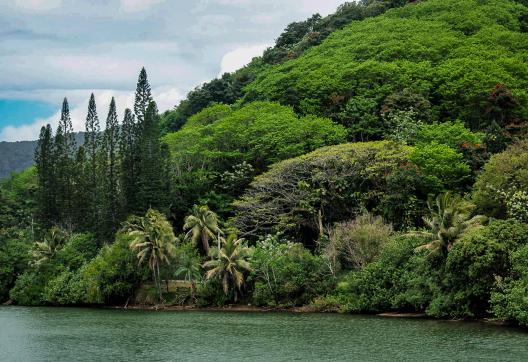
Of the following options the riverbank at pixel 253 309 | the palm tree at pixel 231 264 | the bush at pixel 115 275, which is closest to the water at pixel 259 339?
the riverbank at pixel 253 309

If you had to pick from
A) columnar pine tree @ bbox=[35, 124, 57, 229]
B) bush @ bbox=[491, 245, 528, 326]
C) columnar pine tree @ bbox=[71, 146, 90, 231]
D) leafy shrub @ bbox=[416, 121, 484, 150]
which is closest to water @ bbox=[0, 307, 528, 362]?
bush @ bbox=[491, 245, 528, 326]

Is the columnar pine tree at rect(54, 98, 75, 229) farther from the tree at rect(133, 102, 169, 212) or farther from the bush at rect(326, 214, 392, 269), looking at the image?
the bush at rect(326, 214, 392, 269)

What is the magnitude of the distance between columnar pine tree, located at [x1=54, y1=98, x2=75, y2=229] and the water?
3126 centimetres

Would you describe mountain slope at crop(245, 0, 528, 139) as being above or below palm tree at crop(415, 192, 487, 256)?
above

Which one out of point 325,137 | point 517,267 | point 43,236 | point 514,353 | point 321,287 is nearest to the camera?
point 514,353

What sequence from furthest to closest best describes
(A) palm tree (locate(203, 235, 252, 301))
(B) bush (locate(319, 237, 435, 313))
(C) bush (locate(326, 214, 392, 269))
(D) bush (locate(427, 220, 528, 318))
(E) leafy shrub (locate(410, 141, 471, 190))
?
(E) leafy shrub (locate(410, 141, 471, 190)) < (A) palm tree (locate(203, 235, 252, 301)) < (C) bush (locate(326, 214, 392, 269)) < (B) bush (locate(319, 237, 435, 313)) < (D) bush (locate(427, 220, 528, 318))

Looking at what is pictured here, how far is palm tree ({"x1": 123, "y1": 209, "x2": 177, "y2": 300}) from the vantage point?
6059 cm

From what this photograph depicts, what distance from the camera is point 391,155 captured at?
5894 cm

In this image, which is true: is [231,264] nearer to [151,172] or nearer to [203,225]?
[203,225]

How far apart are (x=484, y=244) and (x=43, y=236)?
55.3m

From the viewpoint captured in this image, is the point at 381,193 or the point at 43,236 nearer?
the point at 381,193

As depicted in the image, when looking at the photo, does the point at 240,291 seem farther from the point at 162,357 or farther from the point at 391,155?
the point at 162,357

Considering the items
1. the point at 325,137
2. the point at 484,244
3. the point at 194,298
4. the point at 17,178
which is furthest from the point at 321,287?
the point at 17,178

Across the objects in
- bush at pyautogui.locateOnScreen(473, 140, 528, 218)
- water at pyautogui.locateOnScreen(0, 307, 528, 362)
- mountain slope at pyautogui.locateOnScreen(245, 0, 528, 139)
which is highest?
mountain slope at pyautogui.locateOnScreen(245, 0, 528, 139)
